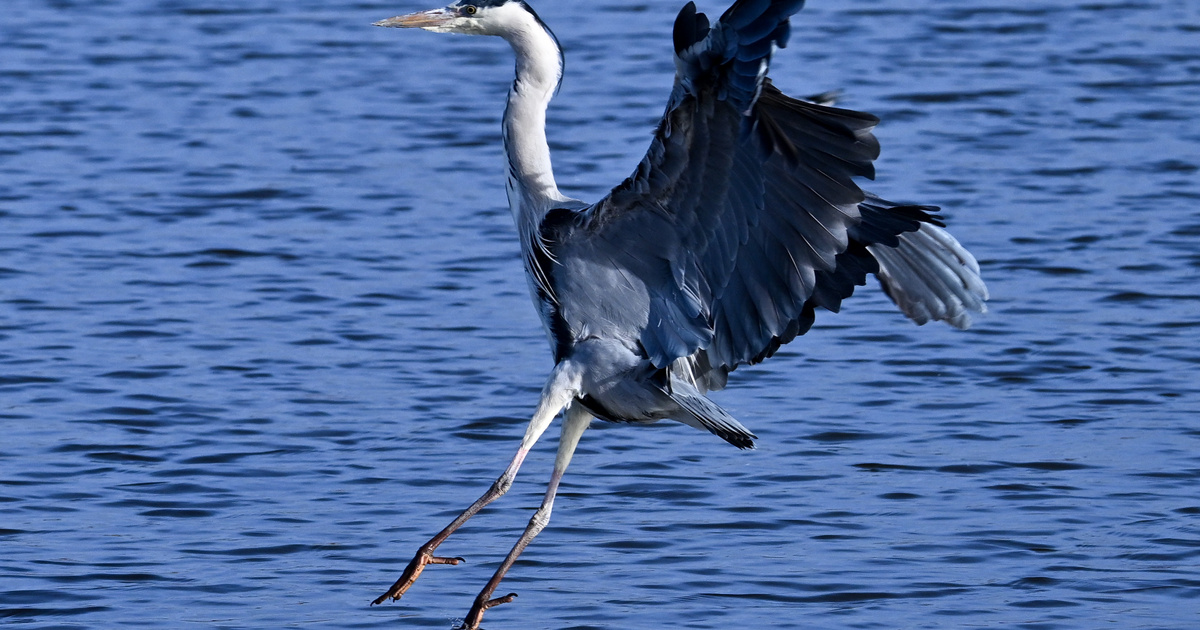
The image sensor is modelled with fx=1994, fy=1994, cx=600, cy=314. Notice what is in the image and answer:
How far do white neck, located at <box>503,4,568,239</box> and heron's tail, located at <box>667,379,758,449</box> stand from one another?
72cm

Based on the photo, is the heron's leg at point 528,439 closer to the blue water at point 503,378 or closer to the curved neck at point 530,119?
the blue water at point 503,378

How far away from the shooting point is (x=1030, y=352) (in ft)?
30.9

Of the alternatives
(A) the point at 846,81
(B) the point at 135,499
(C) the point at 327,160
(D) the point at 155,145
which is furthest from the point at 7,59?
(B) the point at 135,499

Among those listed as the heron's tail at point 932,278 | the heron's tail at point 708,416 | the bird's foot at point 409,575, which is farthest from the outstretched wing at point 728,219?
the bird's foot at point 409,575

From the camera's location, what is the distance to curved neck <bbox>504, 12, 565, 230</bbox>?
6.61 meters

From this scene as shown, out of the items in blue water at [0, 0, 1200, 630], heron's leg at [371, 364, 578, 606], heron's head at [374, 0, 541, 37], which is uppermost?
heron's head at [374, 0, 541, 37]

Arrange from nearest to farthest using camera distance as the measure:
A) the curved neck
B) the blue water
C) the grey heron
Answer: the grey heron < the curved neck < the blue water

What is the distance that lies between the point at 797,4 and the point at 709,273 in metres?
1.23

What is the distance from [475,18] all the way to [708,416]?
160cm

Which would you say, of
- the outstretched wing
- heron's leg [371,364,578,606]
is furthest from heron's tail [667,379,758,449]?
heron's leg [371,364,578,606]

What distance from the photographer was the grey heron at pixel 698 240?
212 inches

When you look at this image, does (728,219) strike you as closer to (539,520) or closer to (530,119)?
(530,119)

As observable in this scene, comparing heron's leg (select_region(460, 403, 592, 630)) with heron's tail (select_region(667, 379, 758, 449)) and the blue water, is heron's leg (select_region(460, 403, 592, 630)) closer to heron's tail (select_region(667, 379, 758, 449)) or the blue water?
the blue water

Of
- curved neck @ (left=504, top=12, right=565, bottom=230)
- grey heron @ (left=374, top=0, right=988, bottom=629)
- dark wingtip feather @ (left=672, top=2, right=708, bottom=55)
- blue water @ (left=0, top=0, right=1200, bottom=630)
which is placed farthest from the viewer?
blue water @ (left=0, top=0, right=1200, bottom=630)
